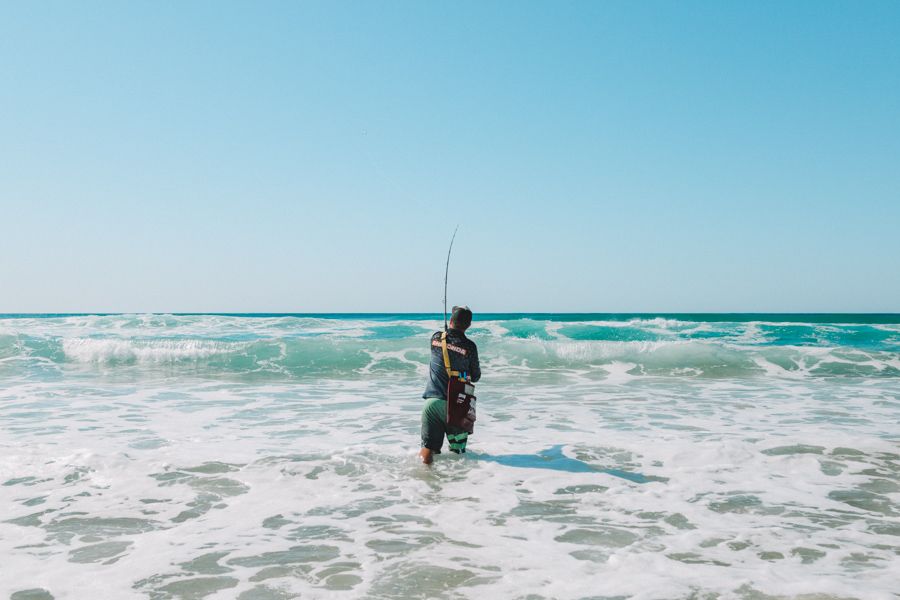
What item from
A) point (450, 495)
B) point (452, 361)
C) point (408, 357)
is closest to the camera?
point (450, 495)

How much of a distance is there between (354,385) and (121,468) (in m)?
7.33

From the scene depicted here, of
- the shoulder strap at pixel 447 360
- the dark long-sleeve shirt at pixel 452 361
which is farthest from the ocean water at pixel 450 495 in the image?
the shoulder strap at pixel 447 360

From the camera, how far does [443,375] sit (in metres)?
5.93

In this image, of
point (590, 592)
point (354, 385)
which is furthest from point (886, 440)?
point (354, 385)

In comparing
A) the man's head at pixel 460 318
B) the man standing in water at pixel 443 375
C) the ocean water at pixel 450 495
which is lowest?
the ocean water at pixel 450 495

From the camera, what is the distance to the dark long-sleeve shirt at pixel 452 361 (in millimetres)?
5836

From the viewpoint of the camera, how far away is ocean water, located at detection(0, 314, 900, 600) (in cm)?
338

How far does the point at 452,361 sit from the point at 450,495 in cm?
135

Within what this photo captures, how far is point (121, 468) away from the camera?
224 inches

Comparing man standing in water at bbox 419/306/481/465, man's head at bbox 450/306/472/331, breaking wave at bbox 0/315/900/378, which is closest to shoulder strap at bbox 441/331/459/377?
man standing in water at bbox 419/306/481/465

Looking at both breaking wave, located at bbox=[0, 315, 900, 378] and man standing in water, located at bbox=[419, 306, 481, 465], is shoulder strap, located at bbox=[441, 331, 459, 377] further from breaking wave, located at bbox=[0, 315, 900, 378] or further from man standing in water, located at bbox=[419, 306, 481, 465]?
breaking wave, located at bbox=[0, 315, 900, 378]

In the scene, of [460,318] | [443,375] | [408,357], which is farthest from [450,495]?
[408,357]

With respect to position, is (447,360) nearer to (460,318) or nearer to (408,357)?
(460,318)

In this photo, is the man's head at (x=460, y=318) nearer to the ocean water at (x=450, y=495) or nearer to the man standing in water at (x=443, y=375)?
the man standing in water at (x=443, y=375)
